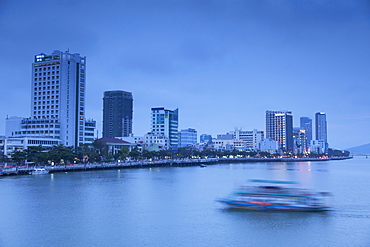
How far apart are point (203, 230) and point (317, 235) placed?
755 cm

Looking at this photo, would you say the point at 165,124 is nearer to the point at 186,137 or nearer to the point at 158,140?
the point at 158,140

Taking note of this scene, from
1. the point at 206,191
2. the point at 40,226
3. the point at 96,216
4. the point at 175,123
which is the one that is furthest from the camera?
the point at 175,123

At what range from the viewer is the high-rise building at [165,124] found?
485ft

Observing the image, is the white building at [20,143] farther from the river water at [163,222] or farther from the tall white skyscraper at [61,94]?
the river water at [163,222]

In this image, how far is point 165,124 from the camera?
147750 millimetres

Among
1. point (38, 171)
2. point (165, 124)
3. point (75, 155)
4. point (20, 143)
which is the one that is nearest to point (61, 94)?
point (20, 143)

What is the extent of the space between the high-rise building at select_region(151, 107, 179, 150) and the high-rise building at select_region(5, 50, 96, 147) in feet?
188

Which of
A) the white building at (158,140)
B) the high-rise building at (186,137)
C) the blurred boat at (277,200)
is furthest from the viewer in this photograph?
the high-rise building at (186,137)

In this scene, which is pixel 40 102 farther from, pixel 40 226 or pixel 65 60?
pixel 40 226

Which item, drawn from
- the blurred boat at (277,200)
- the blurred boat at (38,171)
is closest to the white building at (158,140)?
the blurred boat at (38,171)

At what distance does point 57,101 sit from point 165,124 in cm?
6284

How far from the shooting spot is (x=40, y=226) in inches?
1071

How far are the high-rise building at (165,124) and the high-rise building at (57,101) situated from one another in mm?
57160

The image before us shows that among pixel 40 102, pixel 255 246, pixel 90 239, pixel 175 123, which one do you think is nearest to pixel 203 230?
pixel 255 246
